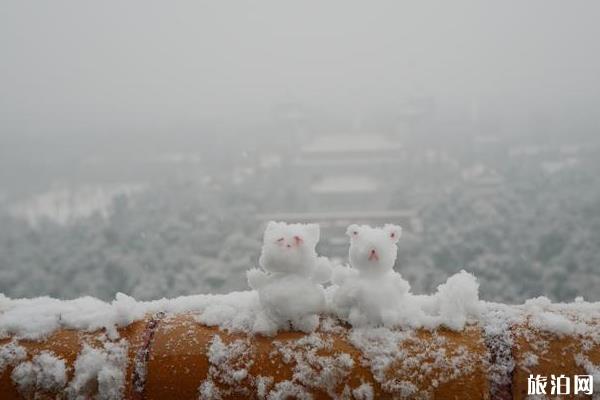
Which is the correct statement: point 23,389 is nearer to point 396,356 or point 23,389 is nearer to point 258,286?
point 258,286

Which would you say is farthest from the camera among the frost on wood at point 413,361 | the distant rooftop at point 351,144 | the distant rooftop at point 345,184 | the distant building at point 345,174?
the distant rooftop at point 351,144

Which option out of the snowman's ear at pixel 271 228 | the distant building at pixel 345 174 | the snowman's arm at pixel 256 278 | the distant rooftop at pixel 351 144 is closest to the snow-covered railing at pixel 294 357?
the snowman's arm at pixel 256 278

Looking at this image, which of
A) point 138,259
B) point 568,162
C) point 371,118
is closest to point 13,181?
point 138,259

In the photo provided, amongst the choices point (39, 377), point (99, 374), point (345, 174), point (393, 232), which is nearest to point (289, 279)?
point (393, 232)

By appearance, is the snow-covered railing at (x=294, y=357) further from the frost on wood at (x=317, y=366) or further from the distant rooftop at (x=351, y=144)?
the distant rooftop at (x=351, y=144)

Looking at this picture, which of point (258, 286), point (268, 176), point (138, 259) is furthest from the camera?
point (268, 176)

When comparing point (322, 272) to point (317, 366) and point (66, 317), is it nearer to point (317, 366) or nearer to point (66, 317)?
point (317, 366)
